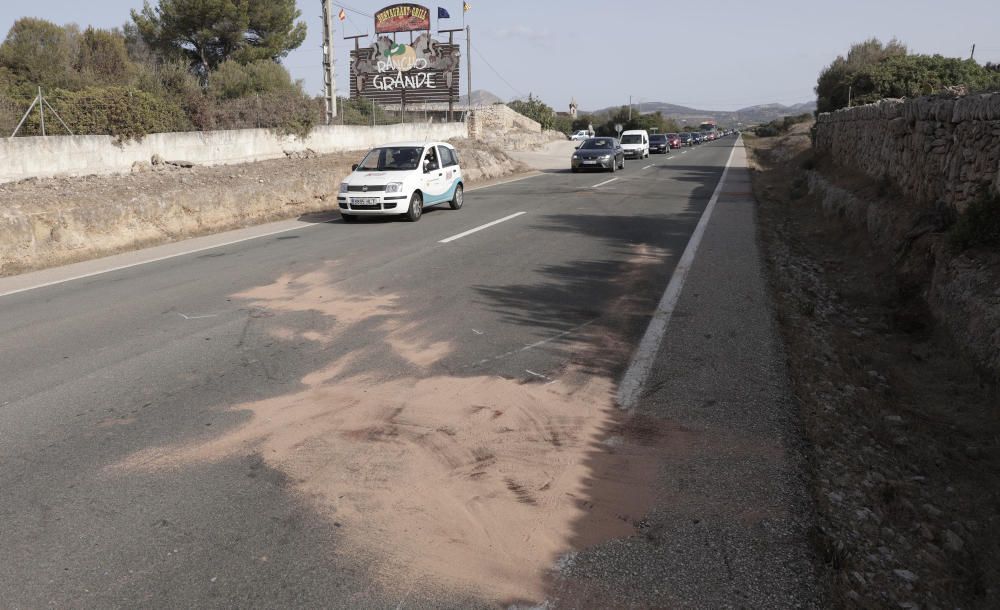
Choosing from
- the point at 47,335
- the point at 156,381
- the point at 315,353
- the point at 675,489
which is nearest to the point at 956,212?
the point at 675,489

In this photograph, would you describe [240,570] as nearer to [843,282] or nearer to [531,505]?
[531,505]

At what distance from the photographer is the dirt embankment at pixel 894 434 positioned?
3.57 meters

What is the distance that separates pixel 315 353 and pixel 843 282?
764 centimetres

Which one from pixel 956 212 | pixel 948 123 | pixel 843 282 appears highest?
pixel 948 123

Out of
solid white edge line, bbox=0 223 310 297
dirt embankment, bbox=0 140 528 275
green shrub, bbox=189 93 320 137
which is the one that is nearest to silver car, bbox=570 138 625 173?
green shrub, bbox=189 93 320 137

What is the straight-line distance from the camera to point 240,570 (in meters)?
3.43

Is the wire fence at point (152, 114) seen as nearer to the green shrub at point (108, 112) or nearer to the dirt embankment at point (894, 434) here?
the green shrub at point (108, 112)

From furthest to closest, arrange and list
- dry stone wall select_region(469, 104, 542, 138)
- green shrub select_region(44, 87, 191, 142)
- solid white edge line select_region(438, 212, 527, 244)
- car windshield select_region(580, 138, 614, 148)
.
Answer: dry stone wall select_region(469, 104, 542, 138) → car windshield select_region(580, 138, 614, 148) → green shrub select_region(44, 87, 191, 142) → solid white edge line select_region(438, 212, 527, 244)

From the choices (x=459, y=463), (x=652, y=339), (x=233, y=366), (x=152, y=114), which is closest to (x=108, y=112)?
(x=152, y=114)

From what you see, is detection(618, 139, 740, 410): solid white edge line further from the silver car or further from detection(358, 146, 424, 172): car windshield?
the silver car

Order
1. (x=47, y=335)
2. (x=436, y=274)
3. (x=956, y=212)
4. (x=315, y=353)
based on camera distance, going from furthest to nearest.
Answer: (x=436, y=274) → (x=956, y=212) → (x=47, y=335) → (x=315, y=353)

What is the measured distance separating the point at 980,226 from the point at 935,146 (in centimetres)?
368

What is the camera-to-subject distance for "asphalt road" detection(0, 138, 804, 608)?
11.3 feet

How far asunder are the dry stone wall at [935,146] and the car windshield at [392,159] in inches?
385
